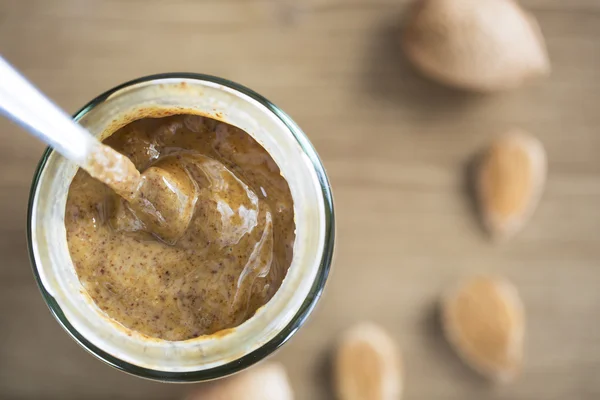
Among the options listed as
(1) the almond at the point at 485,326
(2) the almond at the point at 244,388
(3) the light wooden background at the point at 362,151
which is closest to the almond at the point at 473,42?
(3) the light wooden background at the point at 362,151

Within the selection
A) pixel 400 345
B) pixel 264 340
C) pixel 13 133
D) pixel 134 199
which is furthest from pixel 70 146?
pixel 400 345

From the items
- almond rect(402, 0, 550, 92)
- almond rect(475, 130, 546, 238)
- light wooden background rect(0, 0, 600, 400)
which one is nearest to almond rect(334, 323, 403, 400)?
light wooden background rect(0, 0, 600, 400)

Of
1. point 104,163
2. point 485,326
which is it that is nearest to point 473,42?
point 485,326

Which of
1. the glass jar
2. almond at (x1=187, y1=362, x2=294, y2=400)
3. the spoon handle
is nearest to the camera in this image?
the spoon handle

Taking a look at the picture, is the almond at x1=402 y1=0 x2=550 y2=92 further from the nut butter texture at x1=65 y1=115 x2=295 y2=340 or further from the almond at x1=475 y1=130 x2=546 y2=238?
the nut butter texture at x1=65 y1=115 x2=295 y2=340

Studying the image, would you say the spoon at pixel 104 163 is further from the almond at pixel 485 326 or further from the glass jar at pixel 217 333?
the almond at pixel 485 326
